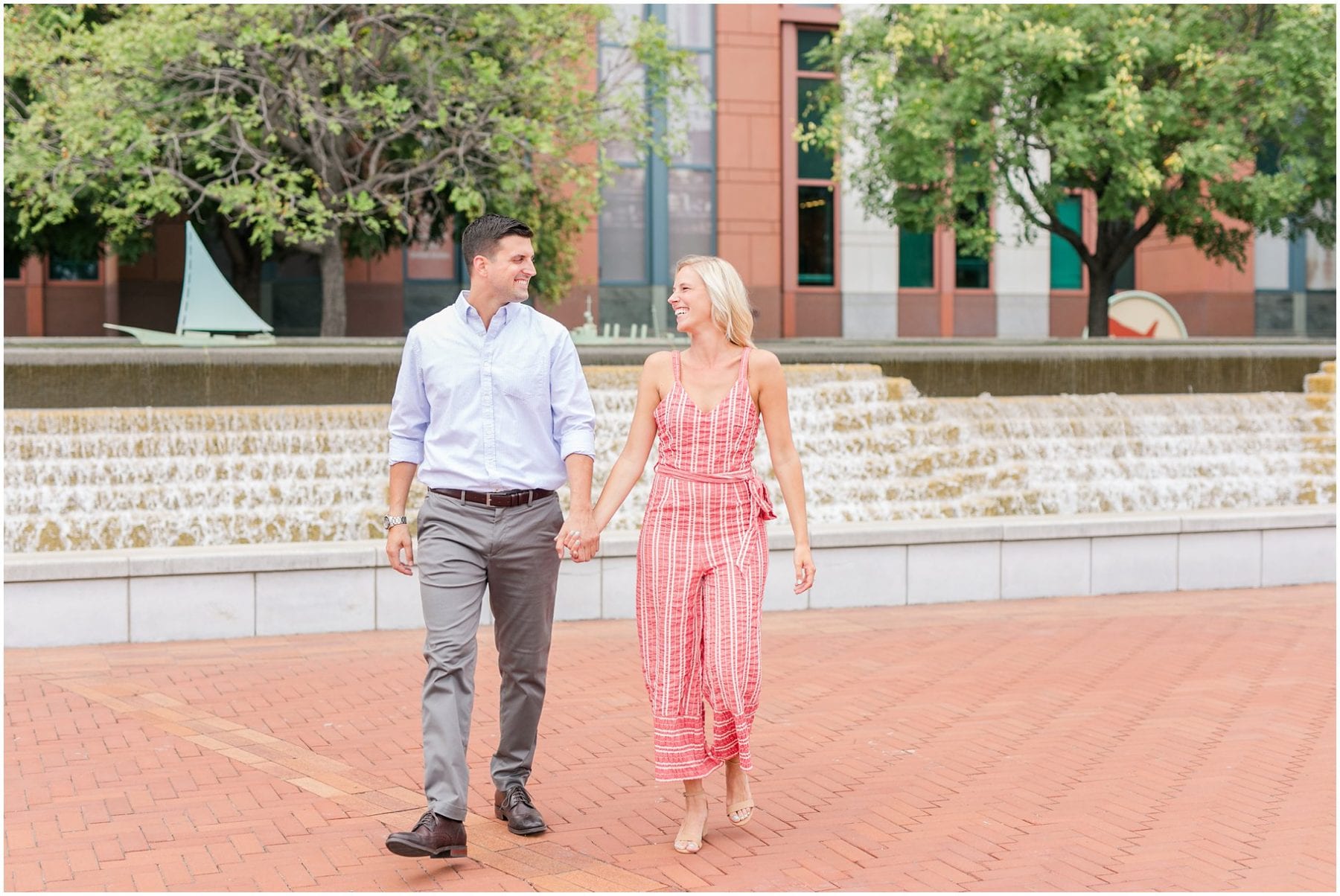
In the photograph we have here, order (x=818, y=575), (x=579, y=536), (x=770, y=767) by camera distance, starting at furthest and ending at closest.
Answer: (x=818, y=575) → (x=770, y=767) → (x=579, y=536)

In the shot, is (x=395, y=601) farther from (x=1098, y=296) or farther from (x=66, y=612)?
(x=1098, y=296)

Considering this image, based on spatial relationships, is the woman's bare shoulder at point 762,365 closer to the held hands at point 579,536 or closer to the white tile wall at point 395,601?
the held hands at point 579,536

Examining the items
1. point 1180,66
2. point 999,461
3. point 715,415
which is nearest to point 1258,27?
point 1180,66

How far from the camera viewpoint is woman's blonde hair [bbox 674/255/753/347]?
4809 mm

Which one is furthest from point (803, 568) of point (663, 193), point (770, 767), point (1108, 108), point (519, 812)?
point (663, 193)

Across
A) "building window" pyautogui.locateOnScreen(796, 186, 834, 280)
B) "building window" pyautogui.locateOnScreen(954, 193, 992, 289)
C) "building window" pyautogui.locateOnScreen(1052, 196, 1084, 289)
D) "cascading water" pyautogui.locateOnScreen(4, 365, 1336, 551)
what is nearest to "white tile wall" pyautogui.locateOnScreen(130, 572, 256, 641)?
"cascading water" pyautogui.locateOnScreen(4, 365, 1336, 551)

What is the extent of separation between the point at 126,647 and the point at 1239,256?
2169 centimetres

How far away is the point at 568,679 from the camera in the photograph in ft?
25.5

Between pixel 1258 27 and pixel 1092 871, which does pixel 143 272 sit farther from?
pixel 1092 871

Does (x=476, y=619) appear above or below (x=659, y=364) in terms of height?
below

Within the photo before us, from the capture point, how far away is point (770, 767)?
235 inches

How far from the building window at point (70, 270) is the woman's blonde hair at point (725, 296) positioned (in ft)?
84.1

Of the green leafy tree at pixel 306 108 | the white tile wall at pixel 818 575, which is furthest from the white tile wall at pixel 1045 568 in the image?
the green leafy tree at pixel 306 108

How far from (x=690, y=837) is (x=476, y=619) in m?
0.95
